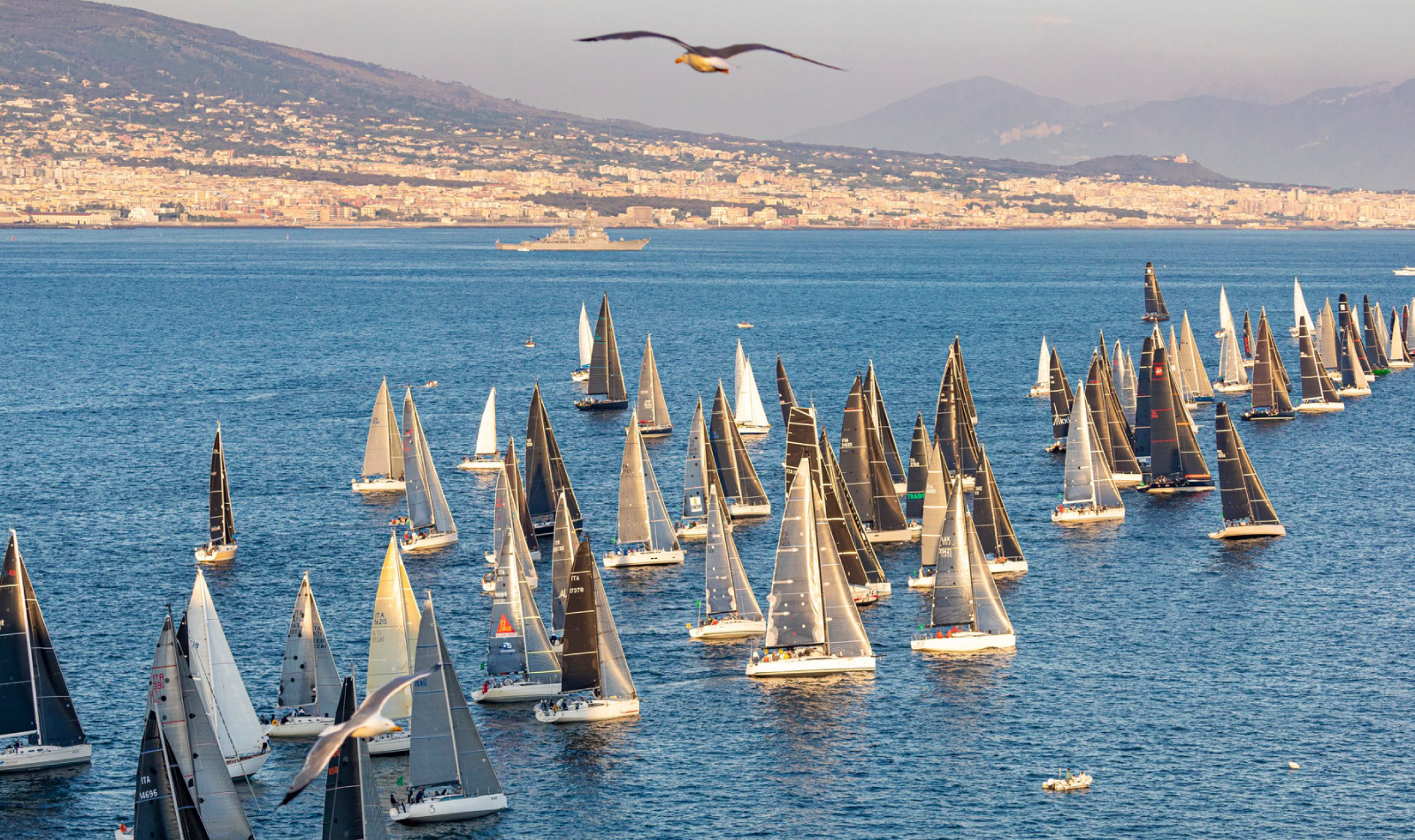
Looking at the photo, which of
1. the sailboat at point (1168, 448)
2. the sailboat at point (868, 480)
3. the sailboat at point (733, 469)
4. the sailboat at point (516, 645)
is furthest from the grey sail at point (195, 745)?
the sailboat at point (1168, 448)

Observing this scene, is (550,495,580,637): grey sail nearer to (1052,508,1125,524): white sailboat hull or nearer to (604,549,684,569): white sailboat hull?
(604,549,684,569): white sailboat hull

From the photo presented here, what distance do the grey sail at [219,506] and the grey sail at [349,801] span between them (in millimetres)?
35651

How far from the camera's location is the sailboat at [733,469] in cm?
7769

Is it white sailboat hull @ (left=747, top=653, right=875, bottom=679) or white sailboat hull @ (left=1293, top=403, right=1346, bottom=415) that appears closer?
white sailboat hull @ (left=747, top=653, right=875, bottom=679)

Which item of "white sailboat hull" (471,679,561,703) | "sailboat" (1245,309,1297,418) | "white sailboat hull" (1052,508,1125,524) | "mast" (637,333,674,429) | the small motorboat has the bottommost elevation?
"white sailboat hull" (471,679,561,703)

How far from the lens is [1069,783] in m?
43.9

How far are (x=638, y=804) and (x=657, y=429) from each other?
60456 millimetres

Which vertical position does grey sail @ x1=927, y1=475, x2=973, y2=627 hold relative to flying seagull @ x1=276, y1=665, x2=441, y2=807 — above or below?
below

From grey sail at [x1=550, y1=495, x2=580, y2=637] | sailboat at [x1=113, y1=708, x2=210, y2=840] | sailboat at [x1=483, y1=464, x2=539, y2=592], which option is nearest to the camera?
sailboat at [x1=113, y1=708, x2=210, y2=840]

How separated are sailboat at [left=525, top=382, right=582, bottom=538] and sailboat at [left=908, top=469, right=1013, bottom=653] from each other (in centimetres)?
2240

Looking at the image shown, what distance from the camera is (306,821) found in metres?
41.9

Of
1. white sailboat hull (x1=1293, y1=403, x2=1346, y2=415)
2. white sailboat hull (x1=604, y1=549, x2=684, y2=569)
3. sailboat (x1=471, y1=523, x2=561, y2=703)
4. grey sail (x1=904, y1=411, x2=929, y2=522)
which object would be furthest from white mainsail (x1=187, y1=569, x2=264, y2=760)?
white sailboat hull (x1=1293, y1=403, x2=1346, y2=415)

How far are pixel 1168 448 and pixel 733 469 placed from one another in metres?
23.7

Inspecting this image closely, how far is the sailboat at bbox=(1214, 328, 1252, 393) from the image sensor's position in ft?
406
